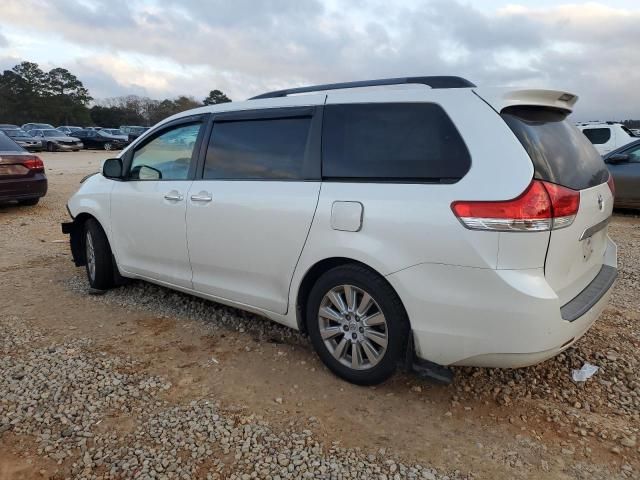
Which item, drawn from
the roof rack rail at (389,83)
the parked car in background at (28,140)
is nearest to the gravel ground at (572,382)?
the roof rack rail at (389,83)

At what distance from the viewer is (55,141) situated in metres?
30.0

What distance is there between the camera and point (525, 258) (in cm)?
246

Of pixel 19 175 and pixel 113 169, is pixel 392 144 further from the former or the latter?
pixel 19 175

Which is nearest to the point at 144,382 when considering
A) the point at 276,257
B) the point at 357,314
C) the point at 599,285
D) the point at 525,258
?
the point at 276,257

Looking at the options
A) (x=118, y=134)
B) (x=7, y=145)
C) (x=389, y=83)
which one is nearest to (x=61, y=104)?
(x=118, y=134)

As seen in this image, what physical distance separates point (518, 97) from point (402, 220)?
3.00 ft

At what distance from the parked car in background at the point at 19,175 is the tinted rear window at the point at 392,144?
8216 millimetres

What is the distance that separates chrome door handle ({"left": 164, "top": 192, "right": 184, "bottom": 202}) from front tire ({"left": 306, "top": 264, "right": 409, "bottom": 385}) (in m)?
1.39

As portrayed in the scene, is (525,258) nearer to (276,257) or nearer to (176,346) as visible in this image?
(276,257)

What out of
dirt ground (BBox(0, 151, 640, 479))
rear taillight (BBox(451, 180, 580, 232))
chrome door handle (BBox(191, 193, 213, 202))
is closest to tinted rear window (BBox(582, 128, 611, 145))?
dirt ground (BBox(0, 151, 640, 479))

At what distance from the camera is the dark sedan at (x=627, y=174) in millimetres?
8977

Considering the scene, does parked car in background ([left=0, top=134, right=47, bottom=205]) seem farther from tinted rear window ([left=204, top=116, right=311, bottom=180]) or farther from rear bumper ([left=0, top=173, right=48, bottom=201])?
tinted rear window ([left=204, top=116, right=311, bottom=180])

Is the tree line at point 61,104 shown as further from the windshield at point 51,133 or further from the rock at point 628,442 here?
the rock at point 628,442

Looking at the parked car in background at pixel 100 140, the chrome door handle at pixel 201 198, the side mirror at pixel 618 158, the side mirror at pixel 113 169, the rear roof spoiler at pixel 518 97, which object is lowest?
the parked car in background at pixel 100 140
